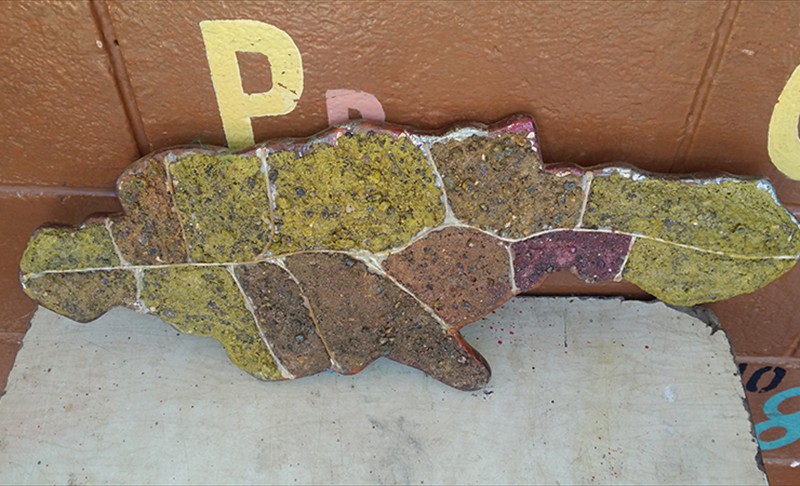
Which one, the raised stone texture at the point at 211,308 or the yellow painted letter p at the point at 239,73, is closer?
the yellow painted letter p at the point at 239,73

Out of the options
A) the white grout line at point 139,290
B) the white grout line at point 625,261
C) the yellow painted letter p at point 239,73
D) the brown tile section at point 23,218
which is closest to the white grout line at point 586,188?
the white grout line at point 625,261

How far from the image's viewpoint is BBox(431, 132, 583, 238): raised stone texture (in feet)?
4.15

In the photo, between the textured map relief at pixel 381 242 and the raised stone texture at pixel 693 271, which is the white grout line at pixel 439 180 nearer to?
the textured map relief at pixel 381 242

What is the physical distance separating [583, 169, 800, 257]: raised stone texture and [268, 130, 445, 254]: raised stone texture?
1.10ft

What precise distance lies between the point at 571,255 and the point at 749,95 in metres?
0.46

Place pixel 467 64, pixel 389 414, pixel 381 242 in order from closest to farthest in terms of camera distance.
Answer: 1. pixel 467 64
2. pixel 381 242
3. pixel 389 414

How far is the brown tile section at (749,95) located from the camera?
117 cm

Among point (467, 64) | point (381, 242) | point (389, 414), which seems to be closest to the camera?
point (467, 64)

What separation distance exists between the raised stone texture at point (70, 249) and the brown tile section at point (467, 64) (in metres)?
0.23

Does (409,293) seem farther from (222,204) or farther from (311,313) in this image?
(222,204)

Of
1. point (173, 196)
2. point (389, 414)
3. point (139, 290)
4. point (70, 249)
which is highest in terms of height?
point (173, 196)

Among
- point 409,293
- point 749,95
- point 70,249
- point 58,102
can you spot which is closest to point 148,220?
point 70,249

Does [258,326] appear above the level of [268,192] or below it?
below

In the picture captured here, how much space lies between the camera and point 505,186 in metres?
1.29
